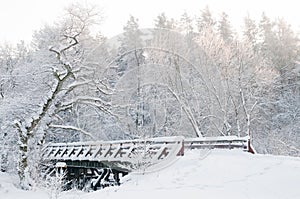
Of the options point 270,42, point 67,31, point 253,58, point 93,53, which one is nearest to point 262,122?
point 253,58

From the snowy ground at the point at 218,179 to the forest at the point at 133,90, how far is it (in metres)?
5.59

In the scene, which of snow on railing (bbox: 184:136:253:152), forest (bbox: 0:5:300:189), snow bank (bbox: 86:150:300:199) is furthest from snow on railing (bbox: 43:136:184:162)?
forest (bbox: 0:5:300:189)

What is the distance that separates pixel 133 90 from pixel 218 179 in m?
11.8

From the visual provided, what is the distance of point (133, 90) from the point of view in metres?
21.0

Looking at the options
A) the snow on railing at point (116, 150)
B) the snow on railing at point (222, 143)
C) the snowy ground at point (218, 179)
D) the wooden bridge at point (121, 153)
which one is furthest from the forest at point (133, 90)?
the snowy ground at point (218, 179)

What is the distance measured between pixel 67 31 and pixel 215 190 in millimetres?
12842

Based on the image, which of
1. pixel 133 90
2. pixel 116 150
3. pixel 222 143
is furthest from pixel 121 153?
pixel 133 90

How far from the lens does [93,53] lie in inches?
815

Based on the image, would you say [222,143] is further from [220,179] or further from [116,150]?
[116,150]

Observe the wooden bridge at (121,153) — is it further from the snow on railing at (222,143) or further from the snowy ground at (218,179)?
the snowy ground at (218,179)

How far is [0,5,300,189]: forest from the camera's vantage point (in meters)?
17.9

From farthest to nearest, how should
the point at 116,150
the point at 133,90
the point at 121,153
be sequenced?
1. the point at 133,90
2. the point at 116,150
3. the point at 121,153

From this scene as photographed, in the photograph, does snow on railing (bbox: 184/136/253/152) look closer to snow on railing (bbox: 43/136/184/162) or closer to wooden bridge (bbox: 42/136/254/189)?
wooden bridge (bbox: 42/136/254/189)

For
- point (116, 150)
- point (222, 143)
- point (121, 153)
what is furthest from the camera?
point (116, 150)
